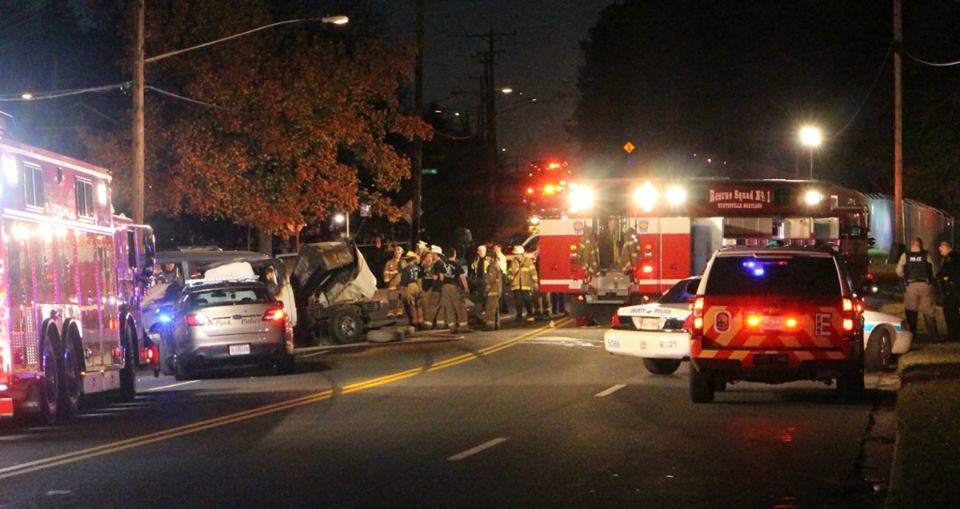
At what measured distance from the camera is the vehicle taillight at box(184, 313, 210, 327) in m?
22.8

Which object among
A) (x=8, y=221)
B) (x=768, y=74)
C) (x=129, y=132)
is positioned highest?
(x=768, y=74)

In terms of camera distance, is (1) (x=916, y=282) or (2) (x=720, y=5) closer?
(1) (x=916, y=282)

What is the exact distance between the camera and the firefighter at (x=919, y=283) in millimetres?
25109

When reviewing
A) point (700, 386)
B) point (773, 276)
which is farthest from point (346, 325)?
point (773, 276)

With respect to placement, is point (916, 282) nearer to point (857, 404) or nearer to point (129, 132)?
point (857, 404)

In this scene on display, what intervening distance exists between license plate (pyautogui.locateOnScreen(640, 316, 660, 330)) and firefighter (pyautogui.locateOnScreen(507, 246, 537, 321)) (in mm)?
15747

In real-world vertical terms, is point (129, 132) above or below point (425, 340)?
above

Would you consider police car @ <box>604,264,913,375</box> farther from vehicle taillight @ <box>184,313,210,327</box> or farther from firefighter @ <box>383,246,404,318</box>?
firefighter @ <box>383,246,404,318</box>

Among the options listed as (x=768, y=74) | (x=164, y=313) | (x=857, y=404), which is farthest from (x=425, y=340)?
(x=768, y=74)

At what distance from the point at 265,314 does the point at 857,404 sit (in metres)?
9.87

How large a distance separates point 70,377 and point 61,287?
3.62ft

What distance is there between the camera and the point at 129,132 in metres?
37.4

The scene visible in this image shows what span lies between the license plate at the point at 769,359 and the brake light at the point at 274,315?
9225mm

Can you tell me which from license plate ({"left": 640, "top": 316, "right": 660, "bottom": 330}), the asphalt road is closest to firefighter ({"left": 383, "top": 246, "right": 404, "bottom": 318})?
the asphalt road
